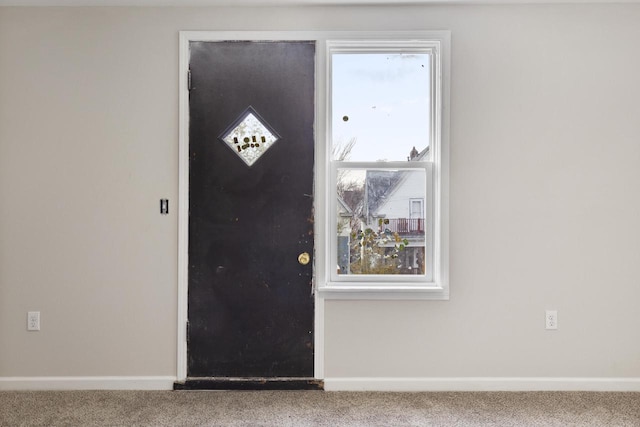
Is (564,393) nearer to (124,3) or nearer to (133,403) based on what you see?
(133,403)

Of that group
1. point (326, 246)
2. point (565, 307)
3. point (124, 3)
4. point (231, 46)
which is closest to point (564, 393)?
point (565, 307)

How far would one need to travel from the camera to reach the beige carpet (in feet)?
8.27

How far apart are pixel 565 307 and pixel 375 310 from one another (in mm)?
1160

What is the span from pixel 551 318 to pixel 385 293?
40.4 inches

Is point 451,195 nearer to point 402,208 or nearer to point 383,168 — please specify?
point 402,208

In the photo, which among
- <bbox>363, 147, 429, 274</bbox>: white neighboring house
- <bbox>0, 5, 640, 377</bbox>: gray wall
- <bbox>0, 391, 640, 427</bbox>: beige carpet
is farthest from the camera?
<bbox>363, 147, 429, 274</bbox>: white neighboring house

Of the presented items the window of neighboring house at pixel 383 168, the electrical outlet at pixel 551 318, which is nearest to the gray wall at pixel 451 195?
the electrical outlet at pixel 551 318

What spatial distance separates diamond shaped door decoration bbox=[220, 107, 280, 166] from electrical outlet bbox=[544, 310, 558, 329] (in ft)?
6.49

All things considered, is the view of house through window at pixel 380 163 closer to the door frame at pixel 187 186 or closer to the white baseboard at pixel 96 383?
the door frame at pixel 187 186

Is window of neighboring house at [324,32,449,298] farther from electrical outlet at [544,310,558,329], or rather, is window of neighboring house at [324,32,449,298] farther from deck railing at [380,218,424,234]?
electrical outlet at [544,310,558,329]

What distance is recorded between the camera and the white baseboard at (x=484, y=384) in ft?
9.44

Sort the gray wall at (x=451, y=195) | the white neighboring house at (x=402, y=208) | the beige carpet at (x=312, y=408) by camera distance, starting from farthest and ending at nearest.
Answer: the white neighboring house at (x=402, y=208), the gray wall at (x=451, y=195), the beige carpet at (x=312, y=408)

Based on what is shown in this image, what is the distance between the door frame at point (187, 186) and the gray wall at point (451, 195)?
0.06 m

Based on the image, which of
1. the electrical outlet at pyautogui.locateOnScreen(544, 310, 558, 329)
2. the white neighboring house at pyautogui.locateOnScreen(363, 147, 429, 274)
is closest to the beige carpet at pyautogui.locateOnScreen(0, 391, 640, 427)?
the electrical outlet at pyautogui.locateOnScreen(544, 310, 558, 329)
